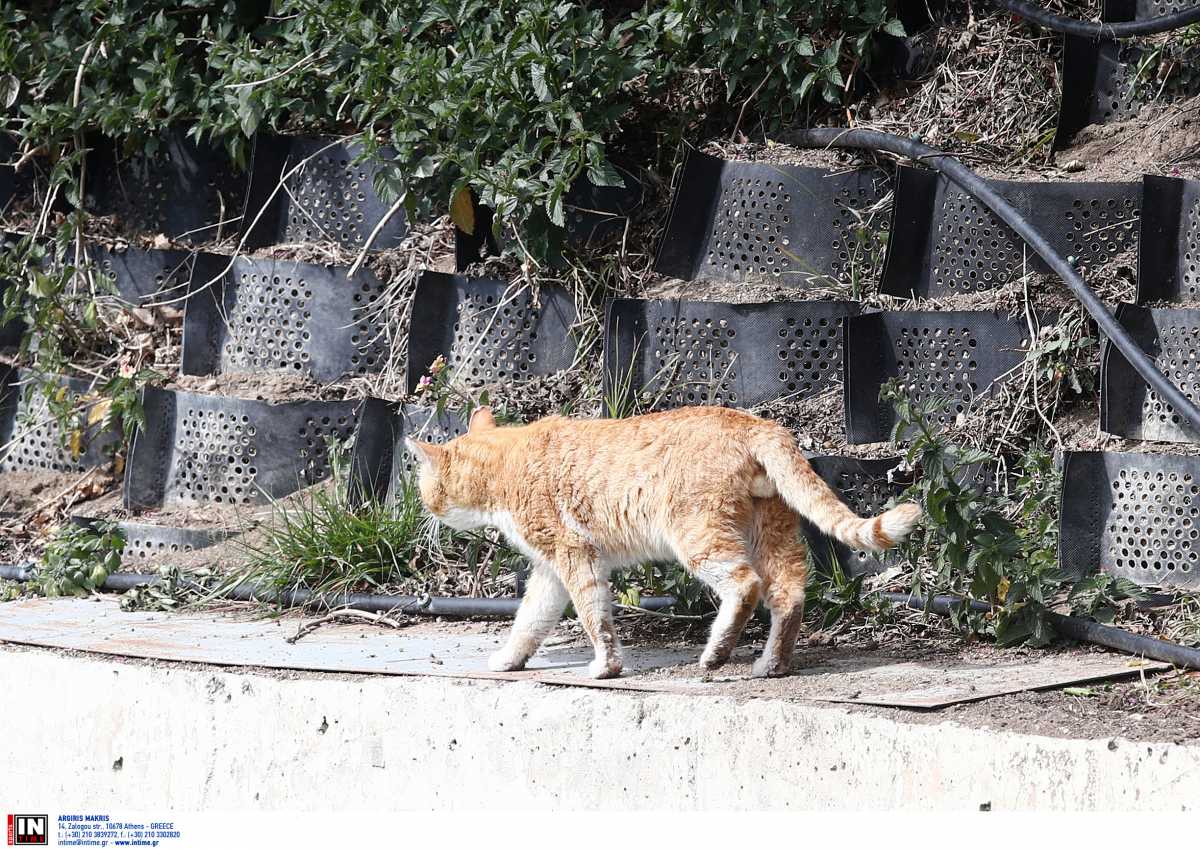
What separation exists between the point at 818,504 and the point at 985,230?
1980 millimetres

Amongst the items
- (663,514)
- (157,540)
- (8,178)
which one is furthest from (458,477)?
(8,178)

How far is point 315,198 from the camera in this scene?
22.7 feet

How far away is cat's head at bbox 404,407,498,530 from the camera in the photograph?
183 inches

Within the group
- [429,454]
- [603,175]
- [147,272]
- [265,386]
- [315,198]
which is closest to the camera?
[429,454]

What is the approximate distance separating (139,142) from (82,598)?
266cm

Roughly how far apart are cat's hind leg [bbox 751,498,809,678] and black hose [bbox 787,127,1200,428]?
140 cm

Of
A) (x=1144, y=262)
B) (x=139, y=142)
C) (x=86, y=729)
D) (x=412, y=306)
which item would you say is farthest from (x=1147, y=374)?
(x=139, y=142)

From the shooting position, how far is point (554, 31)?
5.96 metres

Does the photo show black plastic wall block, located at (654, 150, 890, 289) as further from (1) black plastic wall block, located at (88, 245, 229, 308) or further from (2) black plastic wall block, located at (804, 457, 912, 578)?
(1) black plastic wall block, located at (88, 245, 229, 308)

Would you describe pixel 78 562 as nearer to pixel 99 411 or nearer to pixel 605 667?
pixel 99 411

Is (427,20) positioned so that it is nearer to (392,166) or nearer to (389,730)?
(392,166)

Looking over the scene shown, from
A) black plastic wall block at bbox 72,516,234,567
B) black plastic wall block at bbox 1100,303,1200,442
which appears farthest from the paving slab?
black plastic wall block at bbox 1100,303,1200,442

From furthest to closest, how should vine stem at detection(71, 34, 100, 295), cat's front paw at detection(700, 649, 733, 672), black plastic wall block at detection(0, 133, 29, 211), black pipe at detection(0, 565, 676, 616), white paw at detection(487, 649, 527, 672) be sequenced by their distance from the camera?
black plastic wall block at detection(0, 133, 29, 211) < vine stem at detection(71, 34, 100, 295) < black pipe at detection(0, 565, 676, 616) < white paw at detection(487, 649, 527, 672) < cat's front paw at detection(700, 649, 733, 672)

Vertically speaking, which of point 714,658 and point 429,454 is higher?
point 429,454
